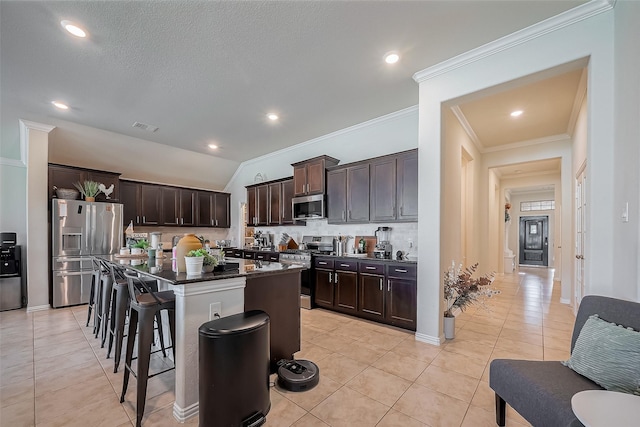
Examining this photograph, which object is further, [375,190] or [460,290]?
[375,190]

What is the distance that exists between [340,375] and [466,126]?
4.25 m

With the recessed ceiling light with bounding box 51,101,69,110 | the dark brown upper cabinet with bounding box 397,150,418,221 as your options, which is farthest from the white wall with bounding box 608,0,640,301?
the recessed ceiling light with bounding box 51,101,69,110

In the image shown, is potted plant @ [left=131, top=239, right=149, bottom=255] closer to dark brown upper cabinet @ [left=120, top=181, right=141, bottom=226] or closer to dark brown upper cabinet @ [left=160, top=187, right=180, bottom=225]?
dark brown upper cabinet @ [left=120, top=181, right=141, bottom=226]

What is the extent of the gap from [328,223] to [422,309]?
92.5 inches

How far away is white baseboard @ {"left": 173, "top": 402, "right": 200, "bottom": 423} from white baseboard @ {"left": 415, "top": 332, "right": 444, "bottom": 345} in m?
2.42

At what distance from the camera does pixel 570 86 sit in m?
3.32

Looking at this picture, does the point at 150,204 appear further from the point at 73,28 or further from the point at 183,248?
the point at 183,248

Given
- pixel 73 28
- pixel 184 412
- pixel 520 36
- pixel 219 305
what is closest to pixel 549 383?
pixel 219 305

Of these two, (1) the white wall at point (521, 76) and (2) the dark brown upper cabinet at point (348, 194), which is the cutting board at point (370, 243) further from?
(1) the white wall at point (521, 76)

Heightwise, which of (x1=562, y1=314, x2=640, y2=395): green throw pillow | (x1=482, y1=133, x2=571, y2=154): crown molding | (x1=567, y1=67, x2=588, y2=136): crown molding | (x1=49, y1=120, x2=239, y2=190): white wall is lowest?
(x1=562, y1=314, x2=640, y2=395): green throw pillow

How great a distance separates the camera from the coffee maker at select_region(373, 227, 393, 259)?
409cm

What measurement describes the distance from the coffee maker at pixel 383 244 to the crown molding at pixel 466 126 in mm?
1952

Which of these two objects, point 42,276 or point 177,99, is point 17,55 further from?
point 42,276

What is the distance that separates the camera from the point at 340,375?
245 centimetres
